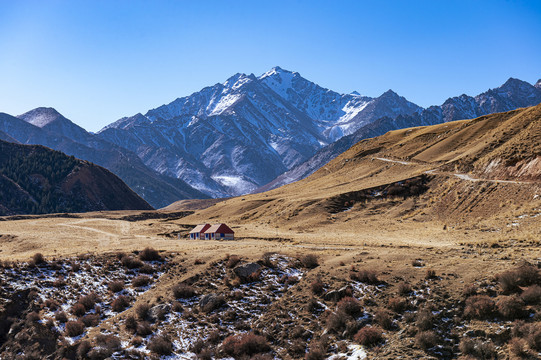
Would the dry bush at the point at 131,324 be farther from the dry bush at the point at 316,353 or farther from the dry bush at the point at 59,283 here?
the dry bush at the point at 316,353

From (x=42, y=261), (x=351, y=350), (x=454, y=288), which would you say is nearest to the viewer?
(x=351, y=350)

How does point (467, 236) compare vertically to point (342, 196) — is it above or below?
below

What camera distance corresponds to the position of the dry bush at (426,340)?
75.2 feet

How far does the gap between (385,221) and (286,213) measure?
20.3 m

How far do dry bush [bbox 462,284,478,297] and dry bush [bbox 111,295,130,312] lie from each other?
2496 cm

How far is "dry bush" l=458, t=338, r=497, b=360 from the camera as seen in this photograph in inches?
829

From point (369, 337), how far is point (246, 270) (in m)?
14.9

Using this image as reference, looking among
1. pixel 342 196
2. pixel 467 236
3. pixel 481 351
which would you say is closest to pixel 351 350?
pixel 481 351

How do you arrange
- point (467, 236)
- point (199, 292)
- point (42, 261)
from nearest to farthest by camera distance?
point (199, 292)
point (42, 261)
point (467, 236)

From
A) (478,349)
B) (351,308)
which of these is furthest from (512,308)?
(351,308)

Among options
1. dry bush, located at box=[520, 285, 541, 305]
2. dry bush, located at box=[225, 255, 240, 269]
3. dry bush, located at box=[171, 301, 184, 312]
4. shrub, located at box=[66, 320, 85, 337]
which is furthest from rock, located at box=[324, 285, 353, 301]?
shrub, located at box=[66, 320, 85, 337]

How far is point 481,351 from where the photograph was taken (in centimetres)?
2134

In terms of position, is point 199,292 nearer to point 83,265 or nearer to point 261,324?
point 261,324

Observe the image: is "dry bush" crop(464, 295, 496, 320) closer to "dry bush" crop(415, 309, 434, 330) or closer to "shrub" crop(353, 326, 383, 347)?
"dry bush" crop(415, 309, 434, 330)
